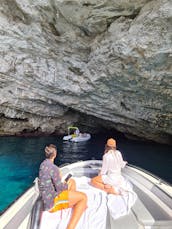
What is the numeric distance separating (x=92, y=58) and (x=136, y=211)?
9.94m

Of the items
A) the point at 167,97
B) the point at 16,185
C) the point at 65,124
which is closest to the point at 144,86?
the point at 167,97

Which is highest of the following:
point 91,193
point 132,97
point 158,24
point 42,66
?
point 158,24

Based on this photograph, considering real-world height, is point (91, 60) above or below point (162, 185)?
above

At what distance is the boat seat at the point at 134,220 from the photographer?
3973mm

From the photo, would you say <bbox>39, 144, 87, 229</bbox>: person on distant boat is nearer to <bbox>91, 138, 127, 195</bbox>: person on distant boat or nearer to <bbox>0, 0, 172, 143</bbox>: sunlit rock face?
<bbox>91, 138, 127, 195</bbox>: person on distant boat

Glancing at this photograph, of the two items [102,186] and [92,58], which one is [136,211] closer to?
[102,186]

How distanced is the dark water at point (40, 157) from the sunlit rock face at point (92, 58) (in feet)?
6.54

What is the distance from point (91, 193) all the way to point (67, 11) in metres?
9.33

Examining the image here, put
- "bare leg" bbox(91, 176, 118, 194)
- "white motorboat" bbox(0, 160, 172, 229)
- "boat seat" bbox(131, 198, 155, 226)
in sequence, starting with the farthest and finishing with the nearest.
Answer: "bare leg" bbox(91, 176, 118, 194), "boat seat" bbox(131, 198, 155, 226), "white motorboat" bbox(0, 160, 172, 229)

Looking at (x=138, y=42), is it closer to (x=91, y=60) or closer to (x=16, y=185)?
(x=91, y=60)

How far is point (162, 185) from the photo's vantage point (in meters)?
5.24

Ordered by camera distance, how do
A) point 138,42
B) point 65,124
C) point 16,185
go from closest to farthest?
point 16,185 → point 138,42 → point 65,124

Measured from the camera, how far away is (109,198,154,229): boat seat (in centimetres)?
397

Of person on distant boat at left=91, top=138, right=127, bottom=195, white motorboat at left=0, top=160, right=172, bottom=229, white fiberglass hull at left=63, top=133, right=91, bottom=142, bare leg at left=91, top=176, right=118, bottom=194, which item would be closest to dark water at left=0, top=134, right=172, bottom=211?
white fiberglass hull at left=63, top=133, right=91, bottom=142
